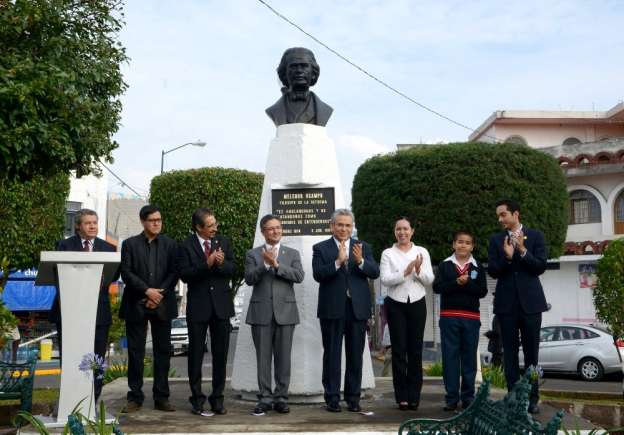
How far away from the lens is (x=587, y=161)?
29.3m

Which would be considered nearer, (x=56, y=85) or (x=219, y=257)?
(x=219, y=257)

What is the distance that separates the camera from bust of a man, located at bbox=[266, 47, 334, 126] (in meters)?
8.21

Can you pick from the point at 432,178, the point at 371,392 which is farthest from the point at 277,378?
the point at 432,178

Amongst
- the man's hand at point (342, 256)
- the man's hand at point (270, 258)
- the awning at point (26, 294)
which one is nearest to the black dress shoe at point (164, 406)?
the man's hand at point (270, 258)

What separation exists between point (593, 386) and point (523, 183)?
4708 mm

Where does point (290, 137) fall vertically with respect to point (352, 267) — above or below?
above

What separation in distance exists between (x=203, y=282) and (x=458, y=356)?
253cm

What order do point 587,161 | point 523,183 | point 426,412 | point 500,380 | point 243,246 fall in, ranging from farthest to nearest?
1. point 587,161
2. point 243,246
3. point 523,183
4. point 500,380
5. point 426,412

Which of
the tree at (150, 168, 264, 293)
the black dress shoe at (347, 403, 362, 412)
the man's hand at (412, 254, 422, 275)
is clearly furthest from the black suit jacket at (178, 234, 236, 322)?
the tree at (150, 168, 264, 293)

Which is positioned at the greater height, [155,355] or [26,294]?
[26,294]

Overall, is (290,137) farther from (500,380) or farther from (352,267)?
(500,380)

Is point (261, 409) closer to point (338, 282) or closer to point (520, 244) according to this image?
point (338, 282)

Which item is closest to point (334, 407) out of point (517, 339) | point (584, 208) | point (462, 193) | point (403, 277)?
point (403, 277)

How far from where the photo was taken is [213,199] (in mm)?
25172
